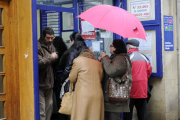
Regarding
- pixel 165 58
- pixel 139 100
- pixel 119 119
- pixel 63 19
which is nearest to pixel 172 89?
pixel 165 58

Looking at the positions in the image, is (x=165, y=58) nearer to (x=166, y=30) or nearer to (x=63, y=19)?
(x=166, y=30)

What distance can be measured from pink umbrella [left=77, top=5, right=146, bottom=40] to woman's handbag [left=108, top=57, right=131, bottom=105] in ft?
2.52

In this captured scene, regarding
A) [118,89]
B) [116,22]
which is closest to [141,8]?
[116,22]

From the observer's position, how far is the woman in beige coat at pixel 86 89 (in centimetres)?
496

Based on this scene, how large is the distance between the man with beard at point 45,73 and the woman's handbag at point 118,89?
1.03 metres

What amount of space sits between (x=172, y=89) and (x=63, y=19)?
9.24 feet

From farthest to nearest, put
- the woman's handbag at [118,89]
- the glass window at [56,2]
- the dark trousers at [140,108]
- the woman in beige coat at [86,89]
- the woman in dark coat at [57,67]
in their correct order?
the dark trousers at [140,108]
the woman in dark coat at [57,67]
the glass window at [56,2]
the woman's handbag at [118,89]
the woman in beige coat at [86,89]

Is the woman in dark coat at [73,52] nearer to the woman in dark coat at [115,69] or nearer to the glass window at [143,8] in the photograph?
the woman in dark coat at [115,69]

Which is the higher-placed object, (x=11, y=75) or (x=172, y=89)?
(x=11, y=75)

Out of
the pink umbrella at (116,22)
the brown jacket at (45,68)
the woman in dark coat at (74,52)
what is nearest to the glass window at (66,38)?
the woman in dark coat at (74,52)

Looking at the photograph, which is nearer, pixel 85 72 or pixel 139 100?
pixel 85 72

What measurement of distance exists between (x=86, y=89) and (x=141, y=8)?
113 inches

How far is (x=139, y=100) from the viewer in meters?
6.23

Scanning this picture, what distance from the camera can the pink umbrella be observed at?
15.3 feet
